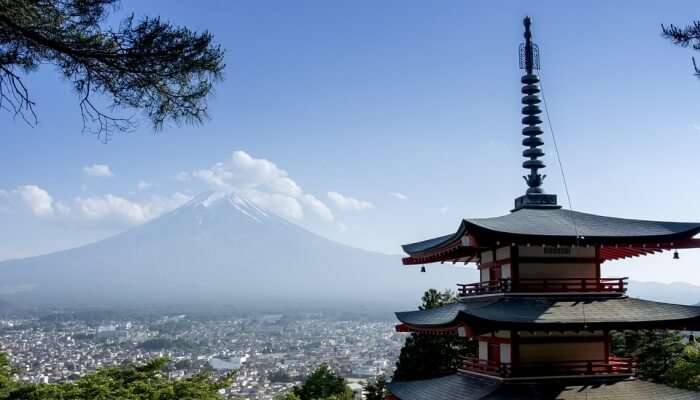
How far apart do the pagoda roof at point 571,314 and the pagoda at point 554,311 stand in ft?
0.06

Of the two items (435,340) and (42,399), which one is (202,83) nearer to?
(42,399)

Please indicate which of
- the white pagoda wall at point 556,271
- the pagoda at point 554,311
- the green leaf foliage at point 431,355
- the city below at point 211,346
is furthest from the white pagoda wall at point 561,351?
the city below at point 211,346

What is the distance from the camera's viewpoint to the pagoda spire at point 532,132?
16125 mm

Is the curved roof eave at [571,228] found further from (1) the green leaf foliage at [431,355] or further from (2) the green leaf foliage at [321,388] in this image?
(2) the green leaf foliage at [321,388]

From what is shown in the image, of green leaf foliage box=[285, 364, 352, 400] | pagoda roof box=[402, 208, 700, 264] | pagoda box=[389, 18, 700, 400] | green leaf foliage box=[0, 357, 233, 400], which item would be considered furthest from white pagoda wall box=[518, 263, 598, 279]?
green leaf foliage box=[285, 364, 352, 400]

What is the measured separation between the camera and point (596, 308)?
544 inches

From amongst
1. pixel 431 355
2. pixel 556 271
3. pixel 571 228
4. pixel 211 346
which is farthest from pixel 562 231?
pixel 211 346

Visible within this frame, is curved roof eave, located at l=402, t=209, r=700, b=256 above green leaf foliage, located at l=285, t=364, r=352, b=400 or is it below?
above

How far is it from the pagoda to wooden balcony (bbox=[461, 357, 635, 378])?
0.02 m

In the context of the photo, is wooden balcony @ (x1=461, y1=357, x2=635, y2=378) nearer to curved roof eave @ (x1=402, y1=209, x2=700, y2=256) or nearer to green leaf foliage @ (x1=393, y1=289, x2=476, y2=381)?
curved roof eave @ (x1=402, y1=209, x2=700, y2=256)

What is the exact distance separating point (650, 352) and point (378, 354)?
6331 centimetres

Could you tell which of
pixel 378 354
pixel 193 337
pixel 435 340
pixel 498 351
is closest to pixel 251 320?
pixel 193 337

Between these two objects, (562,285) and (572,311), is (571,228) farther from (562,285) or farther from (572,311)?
(572,311)

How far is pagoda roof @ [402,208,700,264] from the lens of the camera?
13445mm
